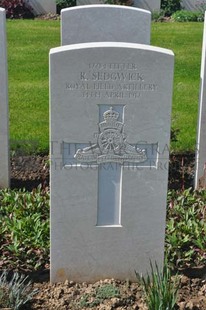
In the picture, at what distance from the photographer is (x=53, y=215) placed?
4.54 meters

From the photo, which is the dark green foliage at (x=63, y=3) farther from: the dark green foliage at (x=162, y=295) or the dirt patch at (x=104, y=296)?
the dark green foliage at (x=162, y=295)

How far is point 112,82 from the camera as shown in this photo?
4.29 metres

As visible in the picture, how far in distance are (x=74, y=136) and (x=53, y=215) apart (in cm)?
60

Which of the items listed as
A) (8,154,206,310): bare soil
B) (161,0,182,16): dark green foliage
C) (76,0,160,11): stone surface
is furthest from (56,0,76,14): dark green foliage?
(8,154,206,310): bare soil

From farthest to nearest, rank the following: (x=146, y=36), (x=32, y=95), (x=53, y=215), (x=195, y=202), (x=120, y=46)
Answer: (x=32, y=95)
(x=146, y=36)
(x=195, y=202)
(x=53, y=215)
(x=120, y=46)

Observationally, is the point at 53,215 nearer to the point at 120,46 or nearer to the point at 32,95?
the point at 120,46

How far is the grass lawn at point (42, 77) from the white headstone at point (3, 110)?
37.3 inches

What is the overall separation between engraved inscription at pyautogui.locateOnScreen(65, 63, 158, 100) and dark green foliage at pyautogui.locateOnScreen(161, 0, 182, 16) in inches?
572

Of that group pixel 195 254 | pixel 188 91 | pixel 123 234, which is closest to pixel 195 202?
pixel 195 254

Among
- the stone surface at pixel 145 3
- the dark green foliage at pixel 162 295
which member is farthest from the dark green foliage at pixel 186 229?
the stone surface at pixel 145 3

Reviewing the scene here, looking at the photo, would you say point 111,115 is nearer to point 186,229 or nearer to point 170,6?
point 186,229

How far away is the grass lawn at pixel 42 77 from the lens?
26.0 ft

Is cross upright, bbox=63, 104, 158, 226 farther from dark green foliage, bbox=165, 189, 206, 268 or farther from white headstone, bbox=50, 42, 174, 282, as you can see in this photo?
dark green foliage, bbox=165, 189, 206, 268

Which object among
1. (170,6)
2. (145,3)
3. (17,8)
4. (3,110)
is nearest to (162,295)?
(3,110)
